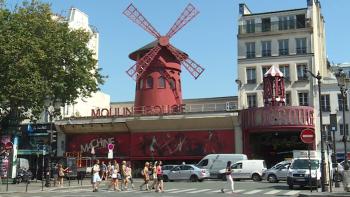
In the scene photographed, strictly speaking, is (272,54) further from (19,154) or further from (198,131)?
(19,154)

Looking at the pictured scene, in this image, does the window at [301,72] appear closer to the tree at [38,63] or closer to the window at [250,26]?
the window at [250,26]

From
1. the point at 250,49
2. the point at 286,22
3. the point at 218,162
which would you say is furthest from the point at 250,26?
the point at 218,162

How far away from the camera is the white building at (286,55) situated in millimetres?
48781

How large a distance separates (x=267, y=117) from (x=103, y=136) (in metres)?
16.7

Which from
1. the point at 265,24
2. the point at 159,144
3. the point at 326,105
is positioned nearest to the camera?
the point at 326,105

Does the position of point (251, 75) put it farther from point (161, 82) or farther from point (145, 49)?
point (145, 49)

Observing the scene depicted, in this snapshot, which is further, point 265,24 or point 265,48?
point 265,24

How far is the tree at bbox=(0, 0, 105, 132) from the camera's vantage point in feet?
103

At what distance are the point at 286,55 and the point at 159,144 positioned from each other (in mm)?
14982

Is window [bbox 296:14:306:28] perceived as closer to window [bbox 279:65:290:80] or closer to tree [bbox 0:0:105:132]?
window [bbox 279:65:290:80]

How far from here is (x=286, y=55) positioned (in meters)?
50.2

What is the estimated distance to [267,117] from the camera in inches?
1742

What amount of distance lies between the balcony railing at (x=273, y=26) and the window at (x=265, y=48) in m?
1.37

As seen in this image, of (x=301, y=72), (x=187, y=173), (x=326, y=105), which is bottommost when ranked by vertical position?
(x=187, y=173)
